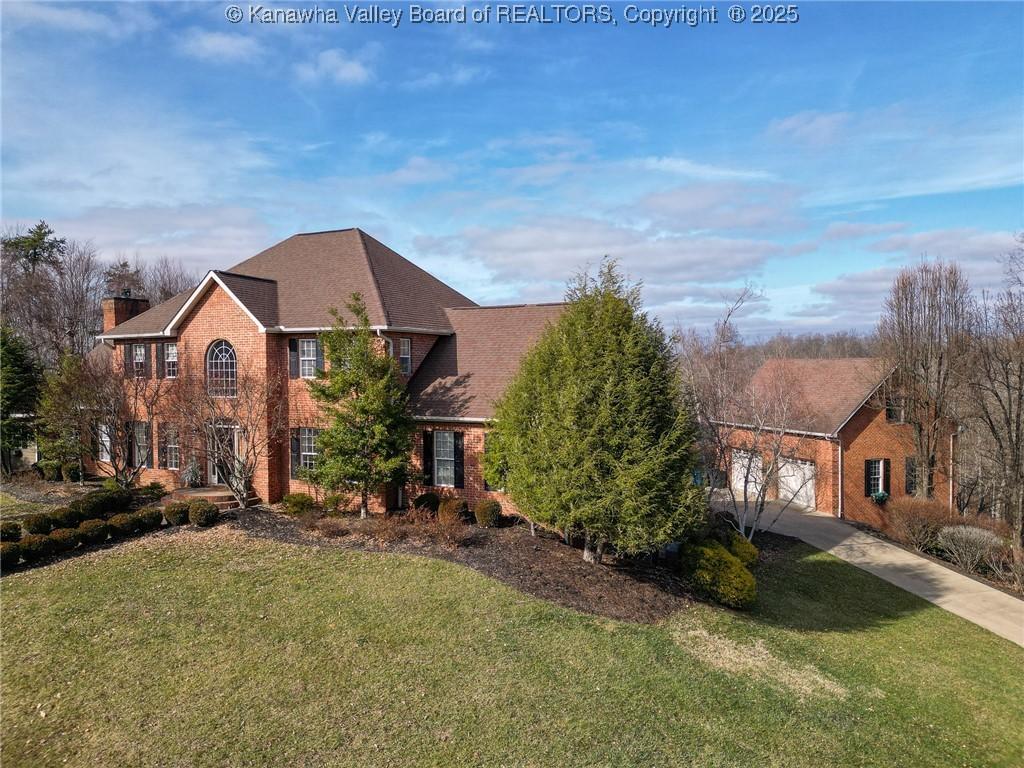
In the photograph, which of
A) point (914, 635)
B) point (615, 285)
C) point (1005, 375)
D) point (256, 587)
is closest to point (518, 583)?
point (256, 587)

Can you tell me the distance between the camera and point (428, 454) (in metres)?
19.6

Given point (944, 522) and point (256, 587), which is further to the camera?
point (944, 522)

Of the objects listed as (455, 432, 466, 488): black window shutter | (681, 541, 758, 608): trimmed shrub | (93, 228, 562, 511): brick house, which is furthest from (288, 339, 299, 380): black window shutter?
(681, 541, 758, 608): trimmed shrub

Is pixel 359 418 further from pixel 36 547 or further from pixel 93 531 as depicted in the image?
pixel 36 547

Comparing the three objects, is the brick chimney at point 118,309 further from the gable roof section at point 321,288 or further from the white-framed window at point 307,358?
the white-framed window at point 307,358

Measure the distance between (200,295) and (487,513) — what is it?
1272 cm

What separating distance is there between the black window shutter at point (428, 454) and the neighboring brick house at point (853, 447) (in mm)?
12152

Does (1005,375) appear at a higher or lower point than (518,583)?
higher

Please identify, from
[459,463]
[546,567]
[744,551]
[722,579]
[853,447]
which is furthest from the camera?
[853,447]

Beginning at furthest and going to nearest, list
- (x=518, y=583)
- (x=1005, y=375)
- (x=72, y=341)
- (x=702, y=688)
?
(x=72, y=341)
(x=1005, y=375)
(x=518, y=583)
(x=702, y=688)

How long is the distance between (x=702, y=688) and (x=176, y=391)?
1824cm

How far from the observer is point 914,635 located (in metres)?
13.1

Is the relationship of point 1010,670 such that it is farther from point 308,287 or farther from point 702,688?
point 308,287

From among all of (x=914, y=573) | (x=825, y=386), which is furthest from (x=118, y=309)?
(x=914, y=573)
